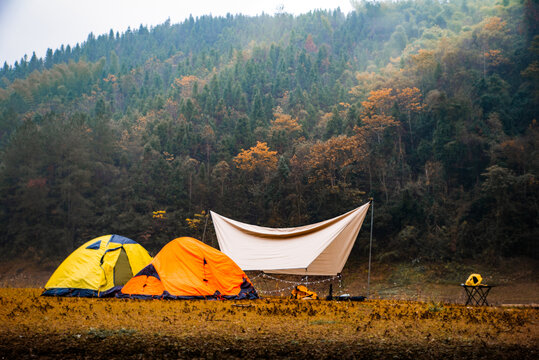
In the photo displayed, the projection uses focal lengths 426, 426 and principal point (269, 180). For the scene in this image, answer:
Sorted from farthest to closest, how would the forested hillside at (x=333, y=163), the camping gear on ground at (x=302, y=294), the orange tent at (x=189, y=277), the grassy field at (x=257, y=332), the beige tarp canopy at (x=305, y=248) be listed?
1. the forested hillside at (x=333, y=163)
2. the beige tarp canopy at (x=305, y=248)
3. the camping gear on ground at (x=302, y=294)
4. the orange tent at (x=189, y=277)
5. the grassy field at (x=257, y=332)

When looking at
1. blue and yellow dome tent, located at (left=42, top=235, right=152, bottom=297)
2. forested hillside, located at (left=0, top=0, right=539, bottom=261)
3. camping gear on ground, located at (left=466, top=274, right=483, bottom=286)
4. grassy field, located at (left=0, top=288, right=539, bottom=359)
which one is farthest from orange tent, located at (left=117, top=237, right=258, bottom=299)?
forested hillside, located at (left=0, top=0, right=539, bottom=261)

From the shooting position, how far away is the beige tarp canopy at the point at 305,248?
851cm

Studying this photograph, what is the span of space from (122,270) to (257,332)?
16.4 ft

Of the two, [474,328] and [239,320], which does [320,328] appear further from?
[474,328]

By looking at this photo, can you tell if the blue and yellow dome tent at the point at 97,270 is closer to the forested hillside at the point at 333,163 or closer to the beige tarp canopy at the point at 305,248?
the beige tarp canopy at the point at 305,248

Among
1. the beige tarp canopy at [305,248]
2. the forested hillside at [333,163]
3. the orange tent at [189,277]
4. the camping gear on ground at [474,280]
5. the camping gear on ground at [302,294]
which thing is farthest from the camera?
the forested hillside at [333,163]

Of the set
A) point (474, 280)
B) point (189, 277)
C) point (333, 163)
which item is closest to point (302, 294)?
point (189, 277)

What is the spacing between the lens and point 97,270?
8.38m

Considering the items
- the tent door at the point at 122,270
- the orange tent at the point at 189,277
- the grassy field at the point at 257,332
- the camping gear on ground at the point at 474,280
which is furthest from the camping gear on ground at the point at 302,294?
the tent door at the point at 122,270

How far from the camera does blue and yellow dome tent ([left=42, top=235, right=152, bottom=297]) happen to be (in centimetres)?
812

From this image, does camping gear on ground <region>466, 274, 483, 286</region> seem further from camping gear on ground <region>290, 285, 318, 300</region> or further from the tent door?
the tent door

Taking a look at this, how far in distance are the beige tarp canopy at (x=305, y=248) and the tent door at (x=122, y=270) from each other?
6.97 feet

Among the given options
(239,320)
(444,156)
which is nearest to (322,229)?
(239,320)

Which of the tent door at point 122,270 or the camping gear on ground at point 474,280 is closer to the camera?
the camping gear on ground at point 474,280
